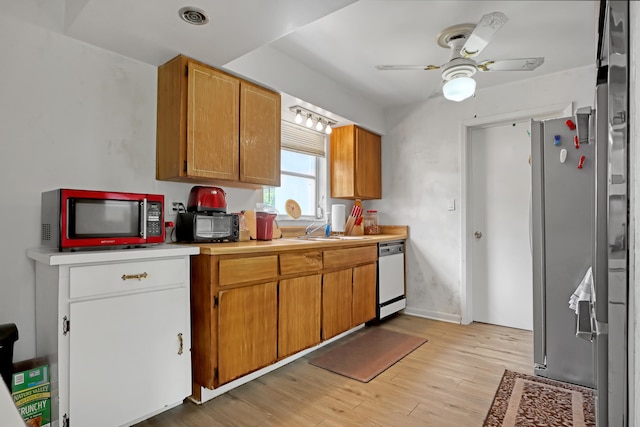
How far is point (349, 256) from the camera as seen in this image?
9.73 ft

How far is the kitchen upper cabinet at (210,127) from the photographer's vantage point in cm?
221

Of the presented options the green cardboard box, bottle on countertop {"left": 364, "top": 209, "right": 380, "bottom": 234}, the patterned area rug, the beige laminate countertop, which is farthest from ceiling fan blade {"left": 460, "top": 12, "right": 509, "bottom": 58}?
the green cardboard box

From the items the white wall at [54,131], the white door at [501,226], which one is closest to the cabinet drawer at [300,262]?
the white wall at [54,131]

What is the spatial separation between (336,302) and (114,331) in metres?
1.60

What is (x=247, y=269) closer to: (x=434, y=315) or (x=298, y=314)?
(x=298, y=314)

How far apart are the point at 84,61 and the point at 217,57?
76 centimetres

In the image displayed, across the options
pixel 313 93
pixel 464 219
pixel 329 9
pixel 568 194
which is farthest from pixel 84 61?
pixel 464 219

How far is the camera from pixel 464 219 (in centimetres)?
356

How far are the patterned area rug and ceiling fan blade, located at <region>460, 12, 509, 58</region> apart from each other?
2.03 metres

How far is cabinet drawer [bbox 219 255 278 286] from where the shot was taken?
6.48 ft

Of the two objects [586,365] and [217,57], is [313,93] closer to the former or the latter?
[217,57]

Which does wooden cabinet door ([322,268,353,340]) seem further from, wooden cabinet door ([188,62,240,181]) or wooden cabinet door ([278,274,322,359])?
wooden cabinet door ([188,62,240,181])

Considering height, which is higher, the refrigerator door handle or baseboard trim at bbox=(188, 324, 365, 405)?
the refrigerator door handle

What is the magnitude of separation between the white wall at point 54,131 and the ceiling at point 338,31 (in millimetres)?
160
